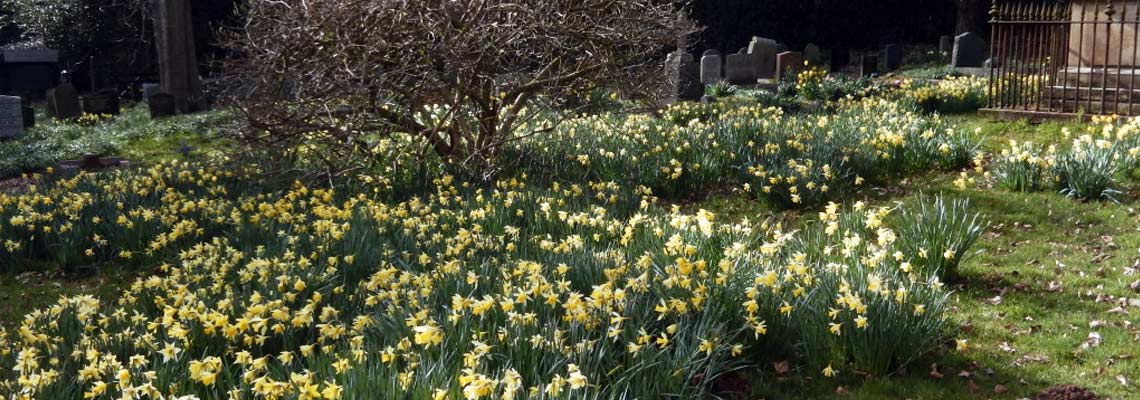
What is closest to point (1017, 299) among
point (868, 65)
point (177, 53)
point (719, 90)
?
point (719, 90)

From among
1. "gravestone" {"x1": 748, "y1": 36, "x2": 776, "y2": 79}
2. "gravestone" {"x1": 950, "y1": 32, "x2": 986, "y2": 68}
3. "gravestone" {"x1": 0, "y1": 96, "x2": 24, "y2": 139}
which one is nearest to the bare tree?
"gravestone" {"x1": 0, "y1": 96, "x2": 24, "y2": 139}

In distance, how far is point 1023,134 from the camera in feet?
33.8

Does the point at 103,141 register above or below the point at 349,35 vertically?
below

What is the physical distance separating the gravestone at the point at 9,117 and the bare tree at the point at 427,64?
9.11 meters

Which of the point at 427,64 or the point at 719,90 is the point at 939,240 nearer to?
the point at 427,64

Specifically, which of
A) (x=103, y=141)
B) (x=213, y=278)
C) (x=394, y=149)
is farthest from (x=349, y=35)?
(x=103, y=141)

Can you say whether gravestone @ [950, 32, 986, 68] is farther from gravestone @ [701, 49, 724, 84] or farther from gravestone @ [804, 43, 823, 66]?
gravestone @ [701, 49, 724, 84]

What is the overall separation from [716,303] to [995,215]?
356cm

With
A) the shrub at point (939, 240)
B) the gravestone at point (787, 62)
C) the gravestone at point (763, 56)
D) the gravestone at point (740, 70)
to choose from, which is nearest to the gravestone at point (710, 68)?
the gravestone at point (740, 70)

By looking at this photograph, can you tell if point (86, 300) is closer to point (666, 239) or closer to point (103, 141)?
point (666, 239)

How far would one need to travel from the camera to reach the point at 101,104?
20.8 meters

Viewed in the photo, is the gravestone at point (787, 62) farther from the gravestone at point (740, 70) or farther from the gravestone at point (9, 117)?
the gravestone at point (9, 117)

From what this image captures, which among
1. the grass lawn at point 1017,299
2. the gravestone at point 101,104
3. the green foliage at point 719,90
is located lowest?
the grass lawn at point 1017,299

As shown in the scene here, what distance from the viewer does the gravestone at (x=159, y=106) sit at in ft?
60.0
